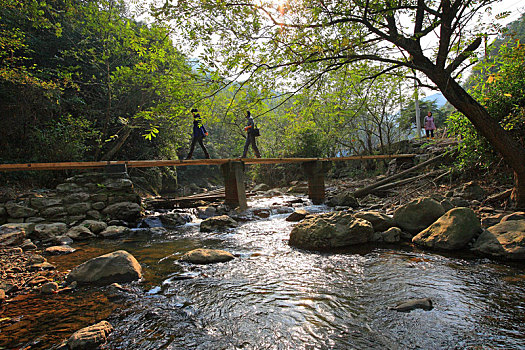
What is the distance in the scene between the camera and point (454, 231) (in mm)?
4055

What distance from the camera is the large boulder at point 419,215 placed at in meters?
4.94

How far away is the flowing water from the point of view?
2.14m

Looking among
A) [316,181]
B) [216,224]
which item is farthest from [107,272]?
[316,181]

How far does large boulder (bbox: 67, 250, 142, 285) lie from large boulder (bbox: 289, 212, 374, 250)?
285cm

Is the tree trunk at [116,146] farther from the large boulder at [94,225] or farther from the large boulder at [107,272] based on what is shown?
the large boulder at [107,272]

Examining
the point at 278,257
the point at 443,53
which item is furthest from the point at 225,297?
the point at 443,53

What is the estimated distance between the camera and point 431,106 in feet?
82.5

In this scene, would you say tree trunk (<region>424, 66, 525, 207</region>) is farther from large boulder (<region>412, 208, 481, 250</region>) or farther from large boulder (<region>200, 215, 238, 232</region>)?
large boulder (<region>200, 215, 238, 232</region>)

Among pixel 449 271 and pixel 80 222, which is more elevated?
pixel 80 222

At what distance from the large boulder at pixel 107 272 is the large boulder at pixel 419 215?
496 centimetres

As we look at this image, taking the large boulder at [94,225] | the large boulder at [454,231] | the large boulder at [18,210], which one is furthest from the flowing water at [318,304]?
the large boulder at [18,210]

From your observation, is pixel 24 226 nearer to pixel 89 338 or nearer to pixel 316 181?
pixel 89 338

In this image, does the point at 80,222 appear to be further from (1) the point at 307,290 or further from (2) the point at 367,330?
(2) the point at 367,330

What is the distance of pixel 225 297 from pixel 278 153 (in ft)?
63.6
